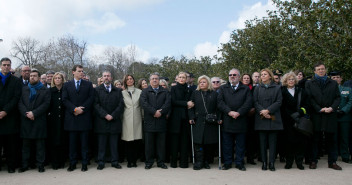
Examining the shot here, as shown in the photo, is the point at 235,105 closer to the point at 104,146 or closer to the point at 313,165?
the point at 313,165

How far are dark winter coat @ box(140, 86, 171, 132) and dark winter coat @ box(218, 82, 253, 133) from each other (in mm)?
1234

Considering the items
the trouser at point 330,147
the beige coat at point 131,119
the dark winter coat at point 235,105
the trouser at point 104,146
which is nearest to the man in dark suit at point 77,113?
the trouser at point 104,146

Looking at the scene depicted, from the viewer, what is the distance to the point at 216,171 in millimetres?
6328

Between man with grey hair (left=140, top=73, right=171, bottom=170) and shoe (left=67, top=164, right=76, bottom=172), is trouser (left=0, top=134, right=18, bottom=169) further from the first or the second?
man with grey hair (left=140, top=73, right=171, bottom=170)

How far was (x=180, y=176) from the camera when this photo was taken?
5.88m

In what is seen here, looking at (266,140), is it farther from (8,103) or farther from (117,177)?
(8,103)

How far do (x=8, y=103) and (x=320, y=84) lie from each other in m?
6.88

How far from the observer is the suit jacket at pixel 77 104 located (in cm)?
644

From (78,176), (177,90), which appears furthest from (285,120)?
(78,176)

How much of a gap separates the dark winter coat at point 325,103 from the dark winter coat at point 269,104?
902 mm

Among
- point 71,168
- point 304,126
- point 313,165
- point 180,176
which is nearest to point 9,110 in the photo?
point 71,168

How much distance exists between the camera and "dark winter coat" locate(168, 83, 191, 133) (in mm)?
6770

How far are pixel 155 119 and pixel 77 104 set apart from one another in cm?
176

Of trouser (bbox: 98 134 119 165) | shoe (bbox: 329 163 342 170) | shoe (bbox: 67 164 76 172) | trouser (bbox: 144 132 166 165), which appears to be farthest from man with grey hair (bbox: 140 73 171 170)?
shoe (bbox: 329 163 342 170)
